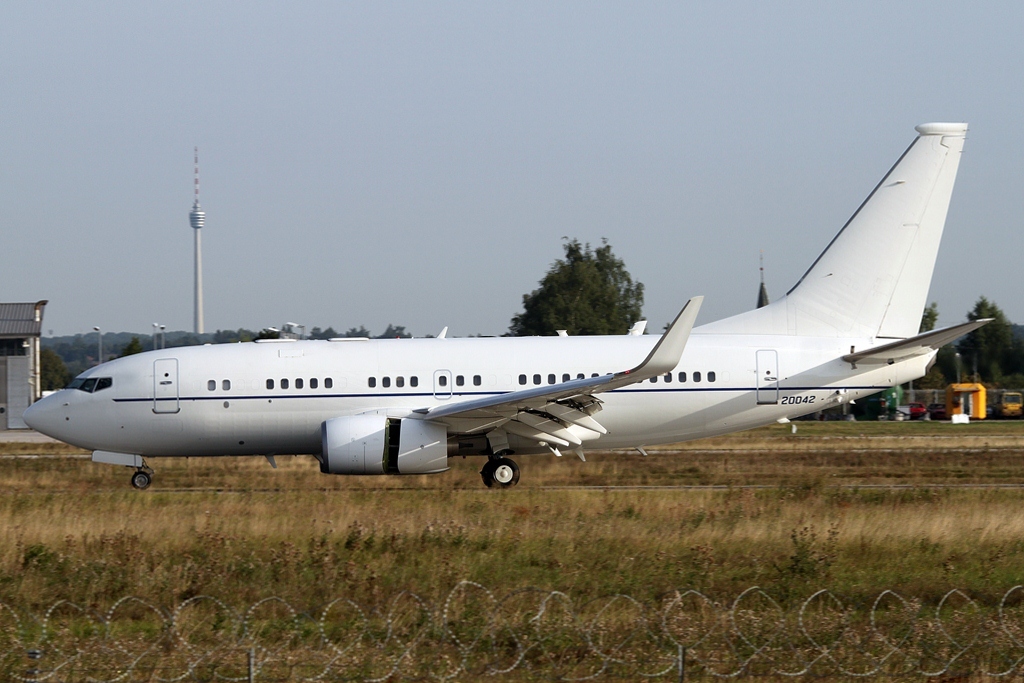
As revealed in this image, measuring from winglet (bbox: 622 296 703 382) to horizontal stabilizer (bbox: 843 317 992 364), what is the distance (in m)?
5.45

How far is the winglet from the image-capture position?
19359 mm

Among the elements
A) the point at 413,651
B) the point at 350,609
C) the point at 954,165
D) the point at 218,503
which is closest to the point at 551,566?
the point at 350,609

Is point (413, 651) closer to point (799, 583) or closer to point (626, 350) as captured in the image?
point (799, 583)

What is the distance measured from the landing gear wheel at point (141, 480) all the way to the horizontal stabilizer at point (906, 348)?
15.4 meters

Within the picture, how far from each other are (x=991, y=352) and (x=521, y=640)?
81.2 m

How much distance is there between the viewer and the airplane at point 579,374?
75.9 ft

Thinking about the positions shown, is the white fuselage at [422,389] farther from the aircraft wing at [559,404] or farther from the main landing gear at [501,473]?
the aircraft wing at [559,404]

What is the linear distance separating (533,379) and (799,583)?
1077 centimetres

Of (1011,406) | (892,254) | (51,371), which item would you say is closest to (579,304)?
(1011,406)

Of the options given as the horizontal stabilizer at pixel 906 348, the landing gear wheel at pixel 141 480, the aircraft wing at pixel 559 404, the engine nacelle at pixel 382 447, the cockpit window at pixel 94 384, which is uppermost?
the horizontal stabilizer at pixel 906 348

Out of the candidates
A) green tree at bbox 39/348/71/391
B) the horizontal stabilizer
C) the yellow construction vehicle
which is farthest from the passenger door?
green tree at bbox 39/348/71/391

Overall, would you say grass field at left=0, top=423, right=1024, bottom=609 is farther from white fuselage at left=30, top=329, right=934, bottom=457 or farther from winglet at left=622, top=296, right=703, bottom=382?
winglet at left=622, top=296, right=703, bottom=382

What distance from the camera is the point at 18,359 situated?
66688mm

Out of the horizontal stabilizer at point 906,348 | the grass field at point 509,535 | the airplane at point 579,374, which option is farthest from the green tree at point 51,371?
the horizontal stabilizer at point 906,348
